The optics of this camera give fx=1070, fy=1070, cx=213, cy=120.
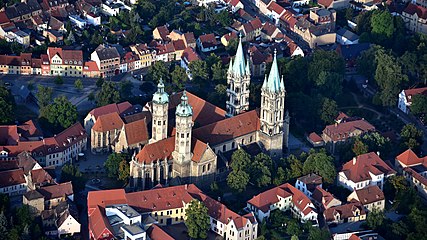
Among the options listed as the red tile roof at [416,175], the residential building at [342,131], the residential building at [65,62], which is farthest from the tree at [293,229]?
the residential building at [65,62]

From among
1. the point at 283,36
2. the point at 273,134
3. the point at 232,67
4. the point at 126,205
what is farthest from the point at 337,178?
the point at 283,36

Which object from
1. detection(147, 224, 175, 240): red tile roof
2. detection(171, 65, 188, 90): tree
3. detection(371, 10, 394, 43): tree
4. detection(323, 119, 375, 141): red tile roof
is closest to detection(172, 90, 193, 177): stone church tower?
detection(147, 224, 175, 240): red tile roof

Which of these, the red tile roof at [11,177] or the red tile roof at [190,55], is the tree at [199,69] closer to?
the red tile roof at [190,55]

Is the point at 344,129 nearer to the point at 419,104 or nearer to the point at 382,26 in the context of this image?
the point at 419,104

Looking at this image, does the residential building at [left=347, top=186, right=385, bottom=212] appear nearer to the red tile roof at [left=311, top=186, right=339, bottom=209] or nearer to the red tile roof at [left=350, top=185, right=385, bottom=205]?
the red tile roof at [left=350, top=185, right=385, bottom=205]

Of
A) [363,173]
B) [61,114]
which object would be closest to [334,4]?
[363,173]
